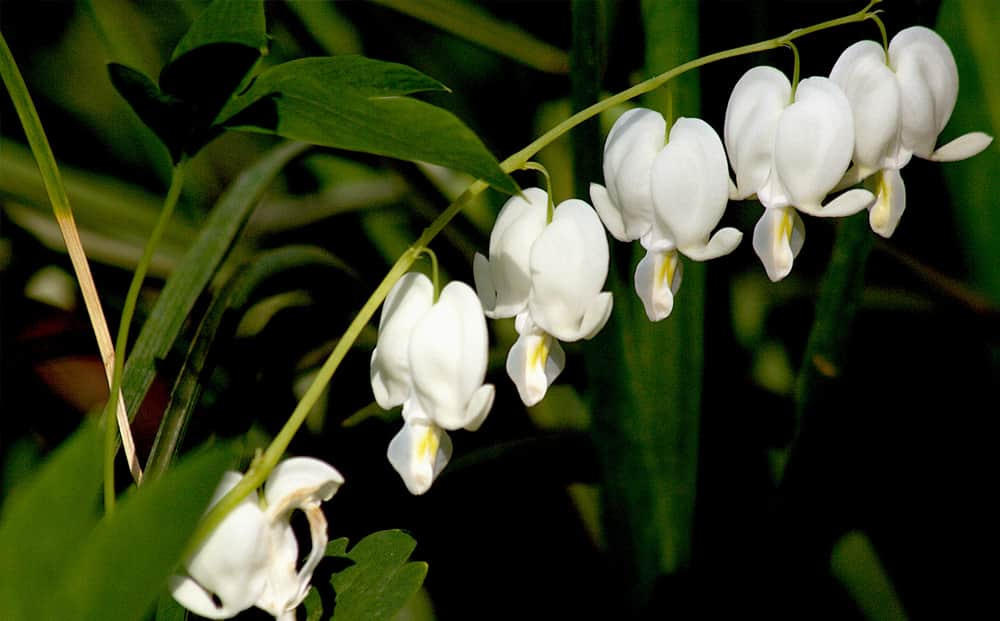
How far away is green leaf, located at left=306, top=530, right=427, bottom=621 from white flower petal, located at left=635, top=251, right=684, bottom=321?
0.57 ft

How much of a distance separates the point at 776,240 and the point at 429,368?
0.20 metres

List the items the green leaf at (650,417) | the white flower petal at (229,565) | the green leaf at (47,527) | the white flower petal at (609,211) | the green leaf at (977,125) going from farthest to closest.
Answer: the green leaf at (977,125), the green leaf at (650,417), the white flower petal at (609,211), the white flower petal at (229,565), the green leaf at (47,527)

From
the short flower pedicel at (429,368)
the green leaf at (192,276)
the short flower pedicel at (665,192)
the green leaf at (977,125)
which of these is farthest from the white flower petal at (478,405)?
the green leaf at (977,125)

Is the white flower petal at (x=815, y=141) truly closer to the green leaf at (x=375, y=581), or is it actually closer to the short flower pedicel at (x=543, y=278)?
A: the short flower pedicel at (x=543, y=278)

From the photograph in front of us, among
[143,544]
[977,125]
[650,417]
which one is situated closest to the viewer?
[143,544]

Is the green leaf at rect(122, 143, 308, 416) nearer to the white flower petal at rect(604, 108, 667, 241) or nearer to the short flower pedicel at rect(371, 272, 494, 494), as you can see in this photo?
the short flower pedicel at rect(371, 272, 494, 494)

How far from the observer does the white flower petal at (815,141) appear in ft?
1.57

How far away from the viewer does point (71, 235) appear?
50 centimetres

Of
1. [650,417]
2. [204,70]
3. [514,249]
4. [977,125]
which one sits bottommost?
[650,417]

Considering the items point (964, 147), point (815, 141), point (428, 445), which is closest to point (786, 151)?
point (815, 141)

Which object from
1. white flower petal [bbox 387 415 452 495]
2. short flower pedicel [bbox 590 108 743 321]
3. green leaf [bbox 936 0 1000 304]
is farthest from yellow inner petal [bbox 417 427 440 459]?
green leaf [bbox 936 0 1000 304]

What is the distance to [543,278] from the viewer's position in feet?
1.53

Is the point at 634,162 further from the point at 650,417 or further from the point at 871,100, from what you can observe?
the point at 650,417

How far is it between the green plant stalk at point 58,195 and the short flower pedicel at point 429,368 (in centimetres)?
13
